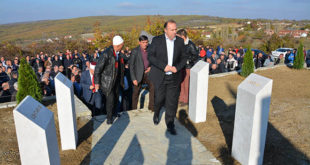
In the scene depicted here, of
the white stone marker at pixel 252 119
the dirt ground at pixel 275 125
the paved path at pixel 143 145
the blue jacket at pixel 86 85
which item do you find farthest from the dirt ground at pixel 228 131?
the blue jacket at pixel 86 85

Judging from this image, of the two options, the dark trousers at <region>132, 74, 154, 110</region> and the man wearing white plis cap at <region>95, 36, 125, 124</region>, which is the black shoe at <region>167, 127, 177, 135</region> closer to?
the dark trousers at <region>132, 74, 154, 110</region>

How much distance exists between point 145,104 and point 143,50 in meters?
1.96

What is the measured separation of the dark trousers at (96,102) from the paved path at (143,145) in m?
1.09

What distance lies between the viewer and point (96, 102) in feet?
19.9

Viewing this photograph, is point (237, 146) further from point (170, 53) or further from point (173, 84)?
point (170, 53)

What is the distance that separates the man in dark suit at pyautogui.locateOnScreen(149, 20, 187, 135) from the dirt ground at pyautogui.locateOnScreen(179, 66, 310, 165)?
0.70m

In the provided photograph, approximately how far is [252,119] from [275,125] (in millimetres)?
2008

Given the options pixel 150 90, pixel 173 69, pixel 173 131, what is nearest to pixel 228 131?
pixel 173 131

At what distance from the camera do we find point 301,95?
23.0 feet

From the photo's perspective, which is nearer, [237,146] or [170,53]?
[237,146]

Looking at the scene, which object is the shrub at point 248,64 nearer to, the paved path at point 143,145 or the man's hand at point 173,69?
the paved path at point 143,145

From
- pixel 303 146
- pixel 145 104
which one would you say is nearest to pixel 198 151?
pixel 303 146

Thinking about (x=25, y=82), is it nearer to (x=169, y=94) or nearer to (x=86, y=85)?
(x=86, y=85)

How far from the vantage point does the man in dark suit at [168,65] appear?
406 centimetres
